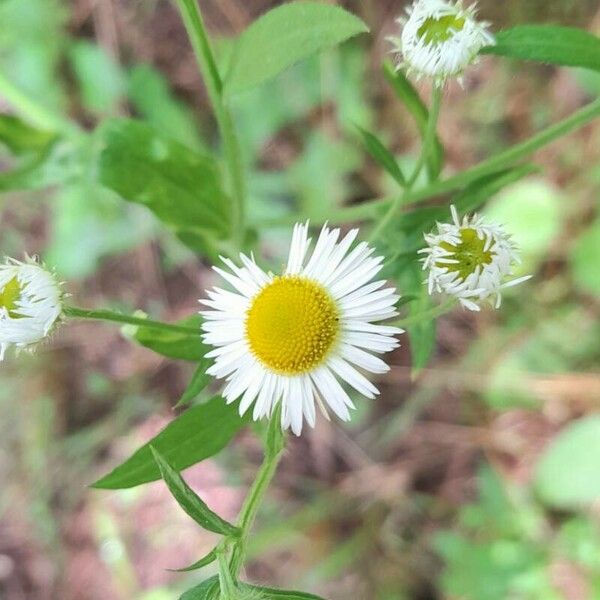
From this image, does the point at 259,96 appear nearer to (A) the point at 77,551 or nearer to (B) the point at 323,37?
(B) the point at 323,37

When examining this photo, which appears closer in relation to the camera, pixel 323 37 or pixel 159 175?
pixel 323 37

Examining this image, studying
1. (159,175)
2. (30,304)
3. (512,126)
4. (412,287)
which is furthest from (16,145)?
(512,126)

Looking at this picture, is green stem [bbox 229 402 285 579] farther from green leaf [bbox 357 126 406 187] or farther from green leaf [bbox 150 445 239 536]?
green leaf [bbox 357 126 406 187]

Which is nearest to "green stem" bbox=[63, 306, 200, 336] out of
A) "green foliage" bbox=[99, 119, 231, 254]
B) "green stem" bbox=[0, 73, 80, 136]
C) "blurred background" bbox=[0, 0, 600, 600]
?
"green foliage" bbox=[99, 119, 231, 254]

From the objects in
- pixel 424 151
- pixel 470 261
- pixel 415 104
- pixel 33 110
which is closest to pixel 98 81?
pixel 33 110

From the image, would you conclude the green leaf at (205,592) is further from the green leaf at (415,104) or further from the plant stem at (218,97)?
the green leaf at (415,104)

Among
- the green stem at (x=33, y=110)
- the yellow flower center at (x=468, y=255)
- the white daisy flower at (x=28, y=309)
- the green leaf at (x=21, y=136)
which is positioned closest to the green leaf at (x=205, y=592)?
the white daisy flower at (x=28, y=309)
